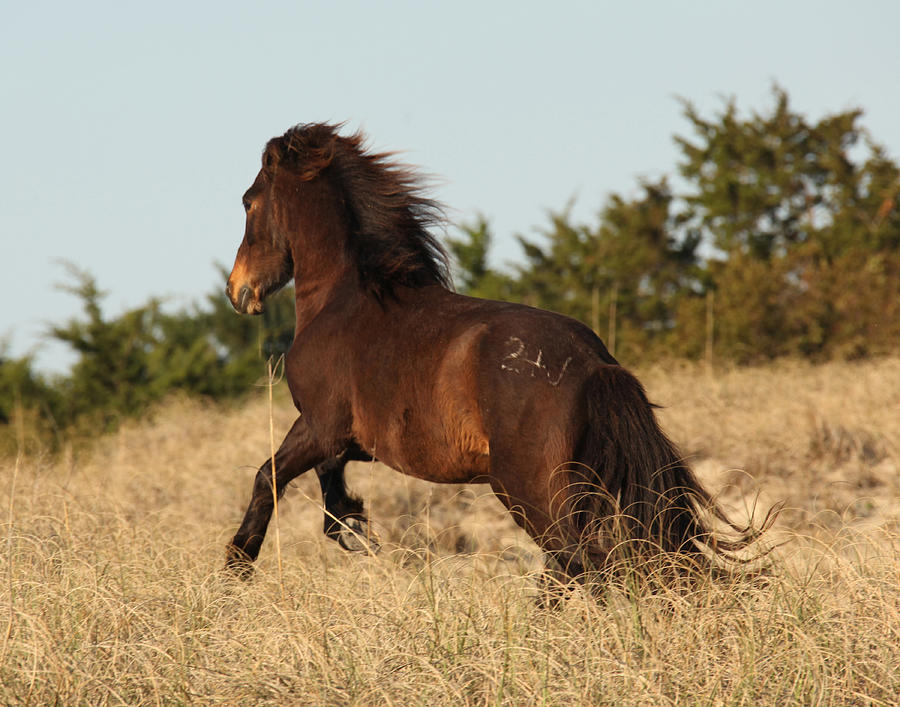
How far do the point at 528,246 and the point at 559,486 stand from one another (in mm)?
21613

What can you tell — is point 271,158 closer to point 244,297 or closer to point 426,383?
point 244,297

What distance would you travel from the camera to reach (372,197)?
17.6 ft

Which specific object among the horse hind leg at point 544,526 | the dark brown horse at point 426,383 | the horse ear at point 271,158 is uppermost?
the horse ear at point 271,158

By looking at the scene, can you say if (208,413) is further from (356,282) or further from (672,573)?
(672,573)

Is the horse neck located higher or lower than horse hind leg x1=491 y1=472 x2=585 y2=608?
higher

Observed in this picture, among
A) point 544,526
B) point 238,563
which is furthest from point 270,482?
point 544,526

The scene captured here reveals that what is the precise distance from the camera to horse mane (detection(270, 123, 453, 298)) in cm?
528

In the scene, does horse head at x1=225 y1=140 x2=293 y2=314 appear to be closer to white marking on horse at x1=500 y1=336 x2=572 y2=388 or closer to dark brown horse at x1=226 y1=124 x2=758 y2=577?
dark brown horse at x1=226 y1=124 x2=758 y2=577

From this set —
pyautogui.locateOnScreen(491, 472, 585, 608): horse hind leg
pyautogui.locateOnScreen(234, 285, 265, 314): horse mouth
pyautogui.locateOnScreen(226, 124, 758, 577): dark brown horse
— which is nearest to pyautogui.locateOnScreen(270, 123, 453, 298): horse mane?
pyautogui.locateOnScreen(226, 124, 758, 577): dark brown horse

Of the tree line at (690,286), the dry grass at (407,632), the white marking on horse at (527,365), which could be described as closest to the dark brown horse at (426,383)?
the white marking on horse at (527,365)

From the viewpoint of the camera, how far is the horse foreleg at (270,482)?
4945 mm

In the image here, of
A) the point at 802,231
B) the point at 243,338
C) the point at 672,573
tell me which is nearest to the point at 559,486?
the point at 672,573

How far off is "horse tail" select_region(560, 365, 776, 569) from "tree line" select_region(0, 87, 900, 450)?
964 centimetres

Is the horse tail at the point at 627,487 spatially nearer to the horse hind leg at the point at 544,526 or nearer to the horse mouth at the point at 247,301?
the horse hind leg at the point at 544,526
